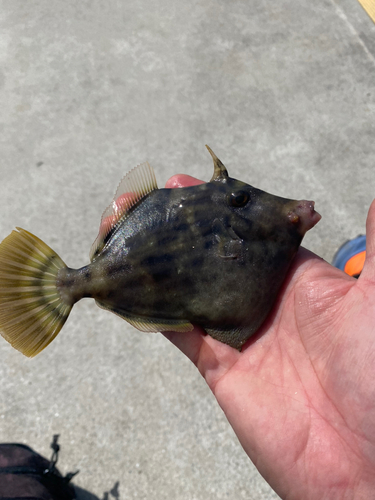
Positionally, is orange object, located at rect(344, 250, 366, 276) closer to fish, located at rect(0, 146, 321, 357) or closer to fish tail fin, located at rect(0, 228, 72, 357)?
fish, located at rect(0, 146, 321, 357)

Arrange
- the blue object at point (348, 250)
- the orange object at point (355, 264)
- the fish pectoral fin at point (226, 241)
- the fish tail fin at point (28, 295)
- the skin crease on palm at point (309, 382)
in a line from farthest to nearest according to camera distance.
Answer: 1. the blue object at point (348, 250)
2. the orange object at point (355, 264)
3. the fish pectoral fin at point (226, 241)
4. the fish tail fin at point (28, 295)
5. the skin crease on palm at point (309, 382)

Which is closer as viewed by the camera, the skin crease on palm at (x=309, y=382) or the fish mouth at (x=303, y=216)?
the skin crease on palm at (x=309, y=382)

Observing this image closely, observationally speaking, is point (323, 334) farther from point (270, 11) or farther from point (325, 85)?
point (270, 11)

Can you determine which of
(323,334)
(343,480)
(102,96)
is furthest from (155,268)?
(102,96)

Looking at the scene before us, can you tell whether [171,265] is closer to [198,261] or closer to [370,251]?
[198,261]

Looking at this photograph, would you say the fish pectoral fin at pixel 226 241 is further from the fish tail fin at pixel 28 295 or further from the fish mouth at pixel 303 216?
the fish tail fin at pixel 28 295

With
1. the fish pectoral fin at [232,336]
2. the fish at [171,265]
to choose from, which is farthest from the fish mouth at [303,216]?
the fish pectoral fin at [232,336]
